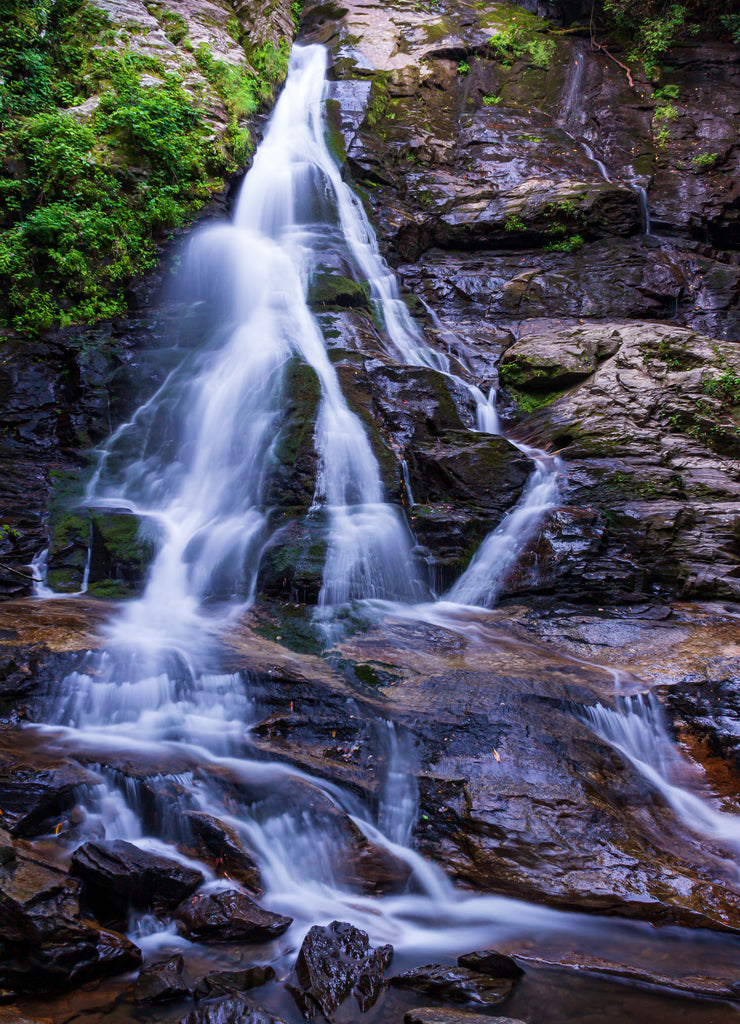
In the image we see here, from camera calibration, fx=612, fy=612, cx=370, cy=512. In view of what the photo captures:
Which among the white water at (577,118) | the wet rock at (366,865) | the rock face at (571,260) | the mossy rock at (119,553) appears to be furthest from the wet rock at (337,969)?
the white water at (577,118)

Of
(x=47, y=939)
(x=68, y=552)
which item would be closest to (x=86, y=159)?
(x=68, y=552)

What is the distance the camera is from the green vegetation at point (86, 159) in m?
9.14

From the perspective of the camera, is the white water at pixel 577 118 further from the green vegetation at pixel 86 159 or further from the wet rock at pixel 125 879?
the wet rock at pixel 125 879

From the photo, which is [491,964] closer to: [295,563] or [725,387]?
[295,563]

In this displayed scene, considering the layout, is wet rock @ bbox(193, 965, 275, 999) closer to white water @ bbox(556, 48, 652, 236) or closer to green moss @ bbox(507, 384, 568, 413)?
green moss @ bbox(507, 384, 568, 413)

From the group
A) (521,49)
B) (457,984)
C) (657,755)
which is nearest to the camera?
(457,984)

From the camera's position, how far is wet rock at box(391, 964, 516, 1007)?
8.71 feet

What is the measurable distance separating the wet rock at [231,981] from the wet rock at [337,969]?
0.15 m

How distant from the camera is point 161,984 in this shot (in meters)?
2.53

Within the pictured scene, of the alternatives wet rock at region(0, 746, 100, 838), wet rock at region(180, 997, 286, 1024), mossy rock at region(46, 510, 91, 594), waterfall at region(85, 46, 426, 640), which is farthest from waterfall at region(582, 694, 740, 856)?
mossy rock at region(46, 510, 91, 594)

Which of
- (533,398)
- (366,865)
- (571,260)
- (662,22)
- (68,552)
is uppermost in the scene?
(662,22)

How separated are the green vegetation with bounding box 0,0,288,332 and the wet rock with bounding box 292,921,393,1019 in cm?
892

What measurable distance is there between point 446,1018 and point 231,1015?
83cm

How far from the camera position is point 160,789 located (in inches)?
143
